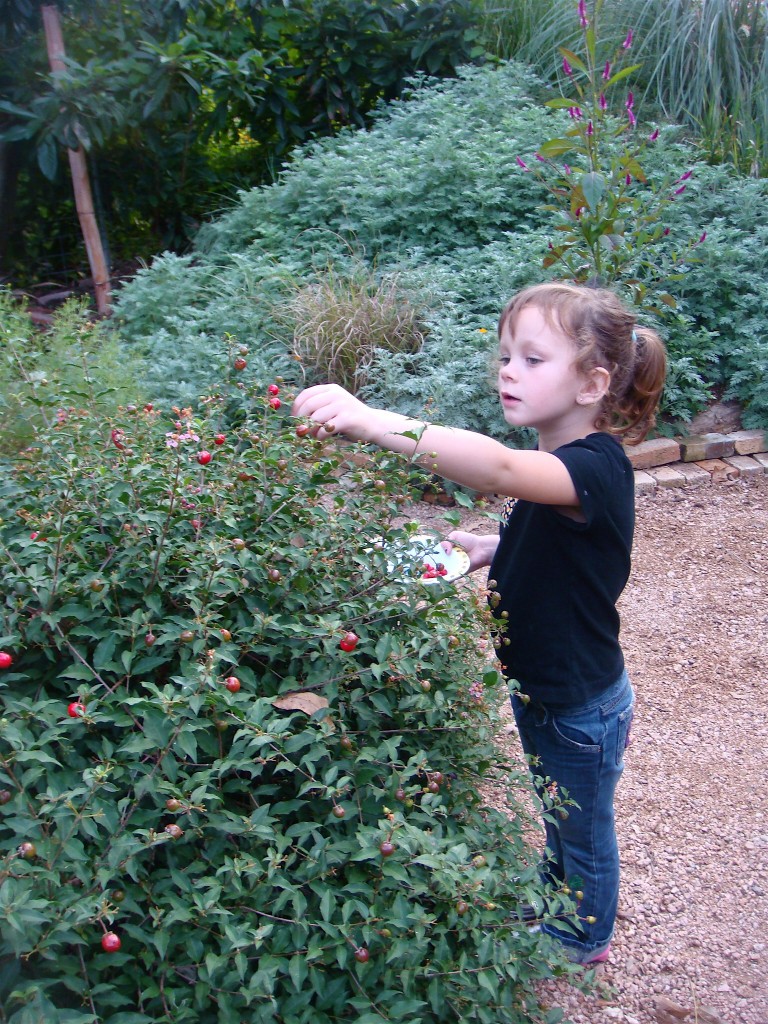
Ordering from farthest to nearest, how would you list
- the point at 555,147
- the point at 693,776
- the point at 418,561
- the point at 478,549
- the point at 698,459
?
the point at 698,459
the point at 555,147
the point at 693,776
the point at 478,549
the point at 418,561

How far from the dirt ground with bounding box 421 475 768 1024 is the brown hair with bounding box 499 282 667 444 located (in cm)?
100

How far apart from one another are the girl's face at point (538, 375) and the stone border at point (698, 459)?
2.87 metres

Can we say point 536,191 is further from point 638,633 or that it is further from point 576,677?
point 576,677

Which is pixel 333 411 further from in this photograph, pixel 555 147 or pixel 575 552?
pixel 555 147

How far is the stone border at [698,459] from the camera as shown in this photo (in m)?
4.96

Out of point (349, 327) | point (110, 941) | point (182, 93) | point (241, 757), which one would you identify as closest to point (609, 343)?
point (241, 757)

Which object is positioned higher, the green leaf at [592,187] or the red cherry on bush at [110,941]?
the red cherry on bush at [110,941]

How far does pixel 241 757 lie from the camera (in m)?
1.59

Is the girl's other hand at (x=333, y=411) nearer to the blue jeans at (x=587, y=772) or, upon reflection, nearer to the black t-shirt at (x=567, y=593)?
the black t-shirt at (x=567, y=593)

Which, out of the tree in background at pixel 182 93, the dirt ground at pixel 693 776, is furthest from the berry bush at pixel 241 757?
the tree in background at pixel 182 93

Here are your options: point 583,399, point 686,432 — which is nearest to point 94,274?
point 686,432

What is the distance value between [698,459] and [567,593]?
3321mm

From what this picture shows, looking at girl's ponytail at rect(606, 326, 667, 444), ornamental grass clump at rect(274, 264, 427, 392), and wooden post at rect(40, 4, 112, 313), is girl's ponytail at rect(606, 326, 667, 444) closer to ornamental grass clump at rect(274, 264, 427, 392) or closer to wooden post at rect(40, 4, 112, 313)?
ornamental grass clump at rect(274, 264, 427, 392)

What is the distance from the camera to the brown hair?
6.87ft
